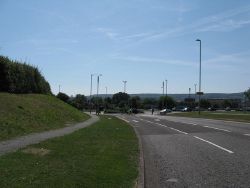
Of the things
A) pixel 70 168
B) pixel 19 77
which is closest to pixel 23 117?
pixel 19 77

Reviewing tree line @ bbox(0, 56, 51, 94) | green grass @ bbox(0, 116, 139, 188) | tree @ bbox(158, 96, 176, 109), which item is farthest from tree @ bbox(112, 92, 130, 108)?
green grass @ bbox(0, 116, 139, 188)

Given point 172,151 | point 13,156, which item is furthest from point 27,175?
point 172,151

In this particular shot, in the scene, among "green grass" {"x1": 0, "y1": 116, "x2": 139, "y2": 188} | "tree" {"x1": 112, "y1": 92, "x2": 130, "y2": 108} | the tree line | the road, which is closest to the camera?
"green grass" {"x1": 0, "y1": 116, "x2": 139, "y2": 188}

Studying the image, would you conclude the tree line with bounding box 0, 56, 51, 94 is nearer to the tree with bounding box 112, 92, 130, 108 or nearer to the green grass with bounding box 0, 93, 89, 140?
the green grass with bounding box 0, 93, 89, 140

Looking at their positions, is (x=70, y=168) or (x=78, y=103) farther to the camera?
(x=78, y=103)

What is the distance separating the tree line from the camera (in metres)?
31.8

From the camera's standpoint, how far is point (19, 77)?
34.9 meters

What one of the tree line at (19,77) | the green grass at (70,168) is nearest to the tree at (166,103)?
the tree line at (19,77)

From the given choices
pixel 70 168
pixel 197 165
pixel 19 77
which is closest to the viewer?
pixel 70 168

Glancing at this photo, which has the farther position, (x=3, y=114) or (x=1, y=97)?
(x=1, y=97)

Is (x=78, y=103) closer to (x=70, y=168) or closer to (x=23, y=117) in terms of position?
(x=23, y=117)

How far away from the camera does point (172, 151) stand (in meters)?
17.8

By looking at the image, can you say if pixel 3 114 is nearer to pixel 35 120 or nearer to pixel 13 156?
pixel 35 120

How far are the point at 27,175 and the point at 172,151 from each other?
8556 mm
